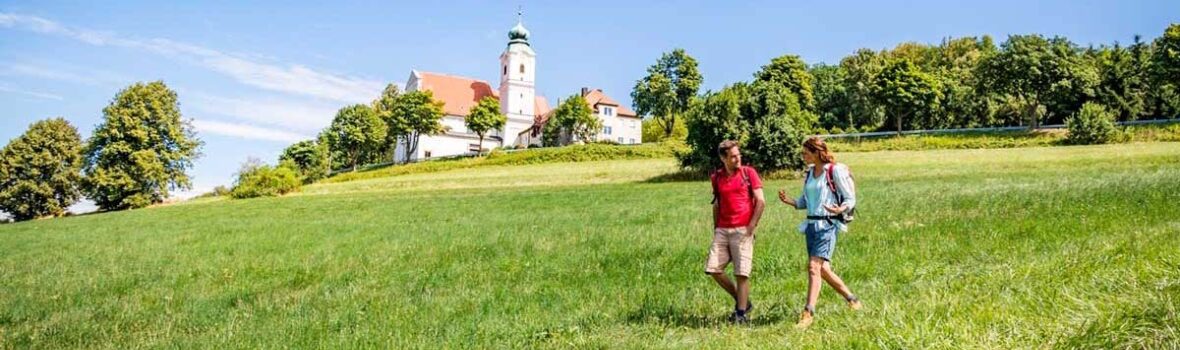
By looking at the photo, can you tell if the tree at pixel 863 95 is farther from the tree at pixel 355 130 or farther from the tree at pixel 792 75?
the tree at pixel 355 130

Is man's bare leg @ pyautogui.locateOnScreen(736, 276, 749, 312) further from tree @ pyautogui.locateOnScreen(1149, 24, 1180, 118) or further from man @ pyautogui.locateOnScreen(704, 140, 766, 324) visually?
tree @ pyautogui.locateOnScreen(1149, 24, 1180, 118)

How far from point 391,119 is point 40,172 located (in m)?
42.2

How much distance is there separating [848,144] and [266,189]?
56.0 meters

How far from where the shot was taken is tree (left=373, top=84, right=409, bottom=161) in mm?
98250

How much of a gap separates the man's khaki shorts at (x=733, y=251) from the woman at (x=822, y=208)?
2.12 feet

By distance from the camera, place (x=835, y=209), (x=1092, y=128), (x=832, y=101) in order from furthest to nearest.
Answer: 1. (x=832, y=101)
2. (x=1092, y=128)
3. (x=835, y=209)

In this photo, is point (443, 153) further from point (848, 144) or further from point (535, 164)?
point (848, 144)

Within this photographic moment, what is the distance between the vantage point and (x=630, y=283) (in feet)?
32.8

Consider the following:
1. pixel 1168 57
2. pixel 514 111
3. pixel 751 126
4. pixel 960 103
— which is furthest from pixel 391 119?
pixel 1168 57

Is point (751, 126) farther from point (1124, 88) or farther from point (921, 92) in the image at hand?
point (1124, 88)

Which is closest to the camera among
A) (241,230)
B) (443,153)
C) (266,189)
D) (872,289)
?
(872,289)

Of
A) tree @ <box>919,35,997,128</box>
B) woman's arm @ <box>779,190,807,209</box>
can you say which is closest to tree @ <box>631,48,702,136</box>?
tree @ <box>919,35,997,128</box>

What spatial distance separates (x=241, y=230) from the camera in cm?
2366

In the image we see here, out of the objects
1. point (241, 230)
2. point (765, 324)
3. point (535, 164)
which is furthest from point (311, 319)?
point (535, 164)
